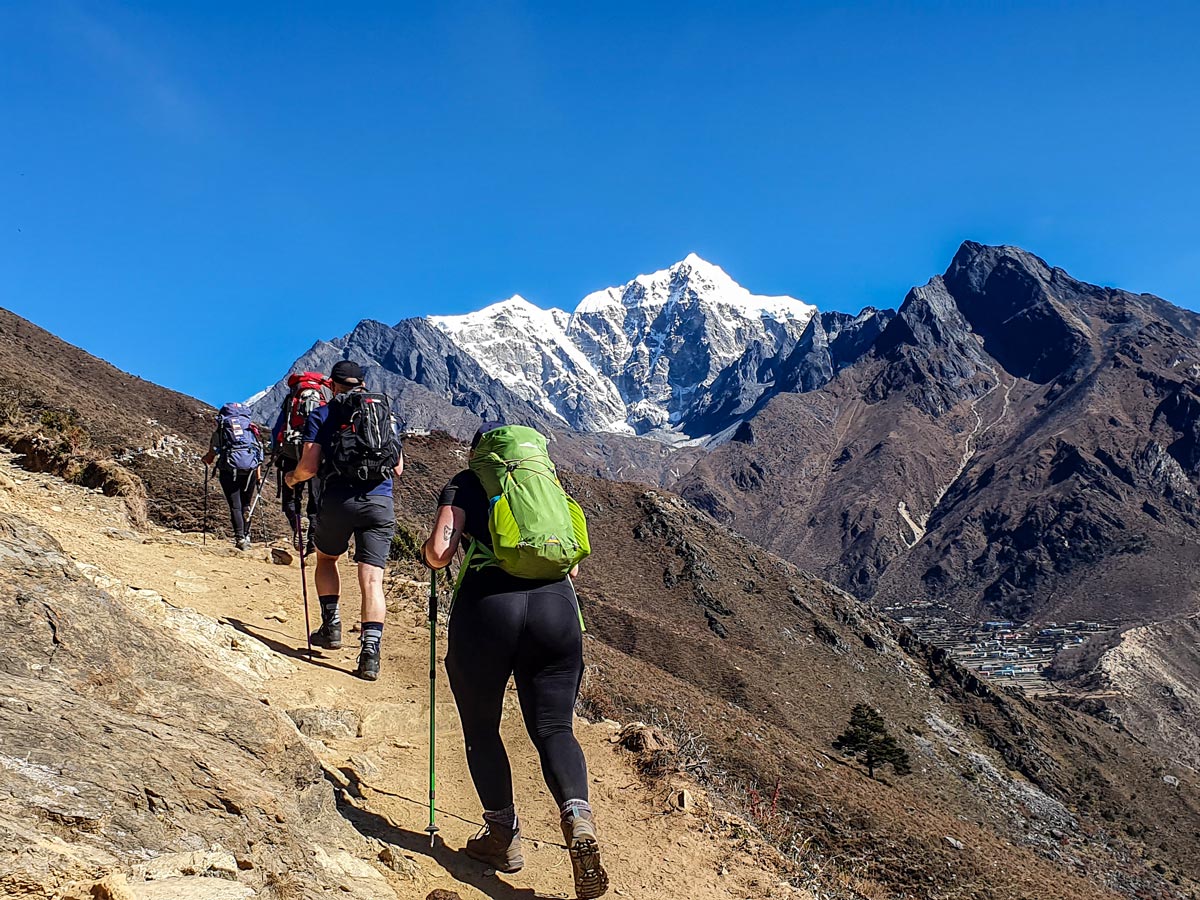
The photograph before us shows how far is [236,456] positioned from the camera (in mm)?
9953

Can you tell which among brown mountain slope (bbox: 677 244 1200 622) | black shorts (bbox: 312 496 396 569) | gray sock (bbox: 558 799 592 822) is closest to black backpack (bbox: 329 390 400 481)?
black shorts (bbox: 312 496 396 569)

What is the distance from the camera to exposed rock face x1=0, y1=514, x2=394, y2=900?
95.5 inches

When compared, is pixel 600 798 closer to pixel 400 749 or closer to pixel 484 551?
pixel 400 749

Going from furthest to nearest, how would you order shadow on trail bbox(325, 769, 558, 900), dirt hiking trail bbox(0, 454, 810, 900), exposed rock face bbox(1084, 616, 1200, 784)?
exposed rock face bbox(1084, 616, 1200, 784), dirt hiking trail bbox(0, 454, 810, 900), shadow on trail bbox(325, 769, 558, 900)

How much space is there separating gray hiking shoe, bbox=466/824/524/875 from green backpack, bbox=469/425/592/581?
123 centimetres

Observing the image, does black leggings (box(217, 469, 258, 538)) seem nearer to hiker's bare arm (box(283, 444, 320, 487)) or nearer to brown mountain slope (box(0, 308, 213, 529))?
brown mountain slope (box(0, 308, 213, 529))

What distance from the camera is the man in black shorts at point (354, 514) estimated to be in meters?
5.86

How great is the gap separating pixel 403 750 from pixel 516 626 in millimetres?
2263

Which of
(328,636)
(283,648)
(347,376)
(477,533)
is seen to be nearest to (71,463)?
(283,648)

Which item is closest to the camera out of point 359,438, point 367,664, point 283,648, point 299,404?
point 359,438

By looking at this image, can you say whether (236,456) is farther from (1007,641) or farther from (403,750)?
(1007,641)

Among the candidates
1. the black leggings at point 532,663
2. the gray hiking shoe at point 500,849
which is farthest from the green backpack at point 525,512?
the gray hiking shoe at point 500,849

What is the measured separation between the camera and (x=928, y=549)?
149625 millimetres

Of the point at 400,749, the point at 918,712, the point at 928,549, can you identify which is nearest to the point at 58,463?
the point at 400,749
